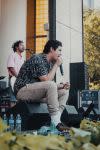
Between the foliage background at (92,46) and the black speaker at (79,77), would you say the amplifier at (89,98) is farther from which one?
the foliage background at (92,46)

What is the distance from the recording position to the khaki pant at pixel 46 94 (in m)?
5.23

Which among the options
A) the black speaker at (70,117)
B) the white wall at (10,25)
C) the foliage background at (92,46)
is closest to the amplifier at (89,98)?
the black speaker at (70,117)

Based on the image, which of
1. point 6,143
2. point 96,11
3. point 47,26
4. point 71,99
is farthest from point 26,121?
point 96,11

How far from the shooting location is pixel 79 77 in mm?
9945

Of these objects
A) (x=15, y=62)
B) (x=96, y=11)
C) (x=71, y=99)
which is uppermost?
(x=96, y=11)

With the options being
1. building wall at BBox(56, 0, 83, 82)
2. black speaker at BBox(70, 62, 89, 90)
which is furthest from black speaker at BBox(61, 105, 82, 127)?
building wall at BBox(56, 0, 83, 82)

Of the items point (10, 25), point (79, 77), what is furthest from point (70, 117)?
point (10, 25)

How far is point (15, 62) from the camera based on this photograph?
28.4 ft

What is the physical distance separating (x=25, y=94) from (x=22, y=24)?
5.63 m

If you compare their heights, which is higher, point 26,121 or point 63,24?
point 63,24

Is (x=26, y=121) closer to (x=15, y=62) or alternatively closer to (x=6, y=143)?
(x=15, y=62)

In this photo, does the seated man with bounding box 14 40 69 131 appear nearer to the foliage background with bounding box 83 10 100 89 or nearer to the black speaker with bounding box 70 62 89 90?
the black speaker with bounding box 70 62 89 90

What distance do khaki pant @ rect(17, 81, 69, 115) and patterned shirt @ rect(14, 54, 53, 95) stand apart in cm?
10

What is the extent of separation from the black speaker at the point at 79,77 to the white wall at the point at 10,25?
1530 millimetres
